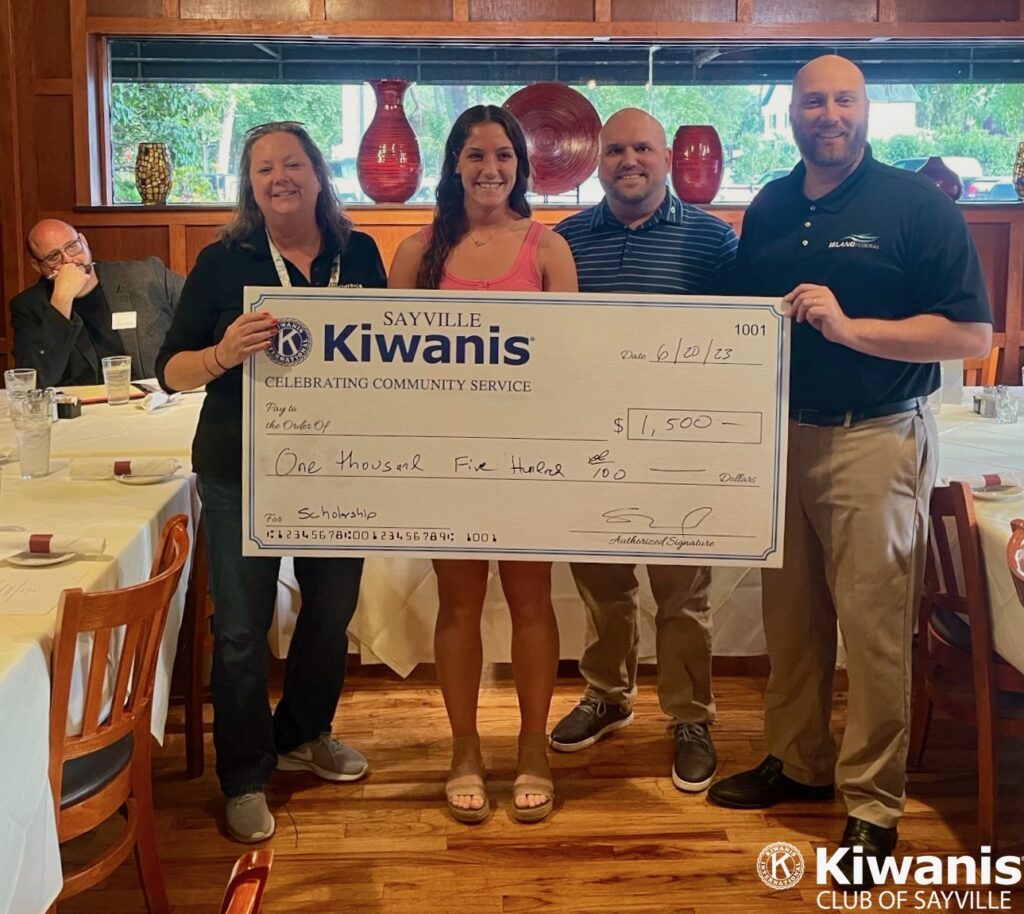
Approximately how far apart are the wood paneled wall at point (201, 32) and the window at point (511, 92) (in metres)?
0.18

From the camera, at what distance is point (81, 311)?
3990 millimetres

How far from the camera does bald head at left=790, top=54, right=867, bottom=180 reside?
6.52 ft

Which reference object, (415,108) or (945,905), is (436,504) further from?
(415,108)

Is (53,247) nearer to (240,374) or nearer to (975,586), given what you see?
(240,374)

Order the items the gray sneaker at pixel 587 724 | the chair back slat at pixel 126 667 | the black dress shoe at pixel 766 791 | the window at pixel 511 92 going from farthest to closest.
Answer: the window at pixel 511 92
the gray sneaker at pixel 587 724
the black dress shoe at pixel 766 791
the chair back slat at pixel 126 667

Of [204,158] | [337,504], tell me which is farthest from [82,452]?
[204,158]

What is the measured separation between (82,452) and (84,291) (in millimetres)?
1451

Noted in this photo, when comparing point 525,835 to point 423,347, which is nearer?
point 423,347

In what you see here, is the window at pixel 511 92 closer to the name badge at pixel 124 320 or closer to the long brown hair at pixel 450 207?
the name badge at pixel 124 320

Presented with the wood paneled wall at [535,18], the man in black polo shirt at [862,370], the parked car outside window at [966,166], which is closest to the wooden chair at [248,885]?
the man in black polo shirt at [862,370]

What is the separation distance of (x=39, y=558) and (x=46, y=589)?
0.51 feet

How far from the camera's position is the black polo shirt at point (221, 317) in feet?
6.93

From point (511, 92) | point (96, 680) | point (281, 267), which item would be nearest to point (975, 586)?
point (281, 267)
